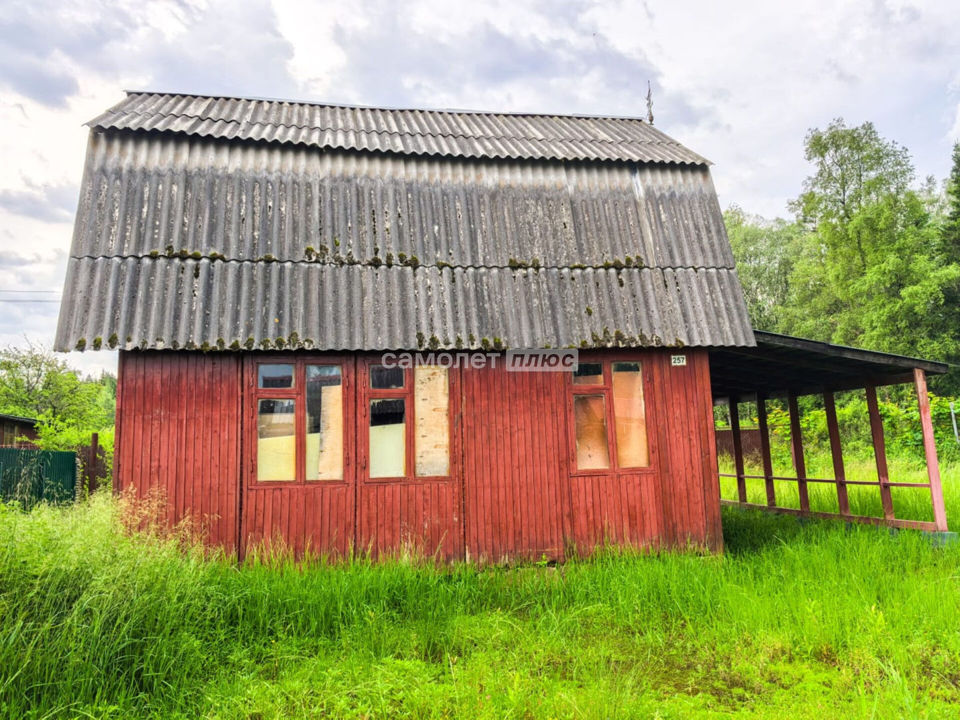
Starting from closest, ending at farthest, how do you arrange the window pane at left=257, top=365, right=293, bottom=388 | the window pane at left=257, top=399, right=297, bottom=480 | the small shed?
the window pane at left=257, top=399, right=297, bottom=480
the window pane at left=257, top=365, right=293, bottom=388
the small shed

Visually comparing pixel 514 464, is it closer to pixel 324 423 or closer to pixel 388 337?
pixel 388 337

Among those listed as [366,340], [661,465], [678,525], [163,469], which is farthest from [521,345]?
[163,469]

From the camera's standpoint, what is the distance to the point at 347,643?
5.75m

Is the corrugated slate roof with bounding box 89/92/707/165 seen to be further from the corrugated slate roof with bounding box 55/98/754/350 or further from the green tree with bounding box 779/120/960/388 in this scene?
the green tree with bounding box 779/120/960/388

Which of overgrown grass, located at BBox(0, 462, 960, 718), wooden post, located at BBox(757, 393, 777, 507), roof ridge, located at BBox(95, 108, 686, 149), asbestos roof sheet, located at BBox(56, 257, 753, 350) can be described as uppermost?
roof ridge, located at BBox(95, 108, 686, 149)

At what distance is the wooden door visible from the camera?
8.30 meters

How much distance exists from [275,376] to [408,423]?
1918 mm

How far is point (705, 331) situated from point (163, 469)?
7725 millimetres

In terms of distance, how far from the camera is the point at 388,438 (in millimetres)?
8773

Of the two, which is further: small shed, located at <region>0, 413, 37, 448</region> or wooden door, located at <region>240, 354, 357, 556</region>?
small shed, located at <region>0, 413, 37, 448</region>

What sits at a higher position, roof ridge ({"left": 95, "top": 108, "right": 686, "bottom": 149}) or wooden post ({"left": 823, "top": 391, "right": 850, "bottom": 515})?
roof ridge ({"left": 95, "top": 108, "right": 686, "bottom": 149})

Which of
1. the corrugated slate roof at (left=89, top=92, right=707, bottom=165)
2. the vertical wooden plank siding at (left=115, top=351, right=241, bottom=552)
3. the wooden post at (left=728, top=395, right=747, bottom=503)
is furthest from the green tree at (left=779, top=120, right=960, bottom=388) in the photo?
the vertical wooden plank siding at (left=115, top=351, right=241, bottom=552)

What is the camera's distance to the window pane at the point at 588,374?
9.29 meters

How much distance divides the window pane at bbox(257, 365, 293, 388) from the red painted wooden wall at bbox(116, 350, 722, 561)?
144mm
